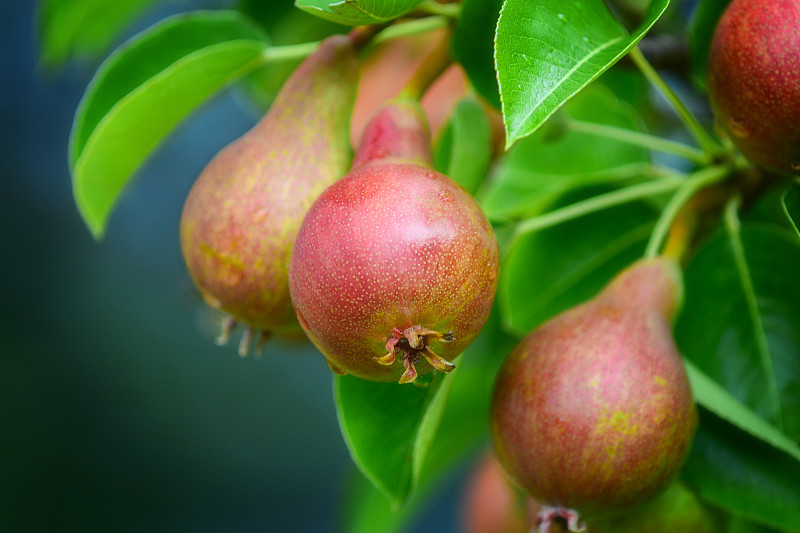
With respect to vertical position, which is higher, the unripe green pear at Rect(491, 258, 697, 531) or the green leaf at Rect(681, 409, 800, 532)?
the unripe green pear at Rect(491, 258, 697, 531)

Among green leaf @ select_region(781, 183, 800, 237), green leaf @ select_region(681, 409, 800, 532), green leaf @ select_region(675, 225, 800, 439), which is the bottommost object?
green leaf @ select_region(681, 409, 800, 532)

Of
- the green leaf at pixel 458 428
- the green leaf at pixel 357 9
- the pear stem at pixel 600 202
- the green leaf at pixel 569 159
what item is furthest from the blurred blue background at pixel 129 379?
the green leaf at pixel 357 9

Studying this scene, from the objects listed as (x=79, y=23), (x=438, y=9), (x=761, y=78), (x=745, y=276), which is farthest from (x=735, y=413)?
(x=79, y=23)

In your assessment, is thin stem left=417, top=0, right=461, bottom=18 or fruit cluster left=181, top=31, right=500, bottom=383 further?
thin stem left=417, top=0, right=461, bottom=18

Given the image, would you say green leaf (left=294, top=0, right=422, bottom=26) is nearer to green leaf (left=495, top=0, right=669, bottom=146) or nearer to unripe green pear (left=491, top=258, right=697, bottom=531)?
green leaf (left=495, top=0, right=669, bottom=146)

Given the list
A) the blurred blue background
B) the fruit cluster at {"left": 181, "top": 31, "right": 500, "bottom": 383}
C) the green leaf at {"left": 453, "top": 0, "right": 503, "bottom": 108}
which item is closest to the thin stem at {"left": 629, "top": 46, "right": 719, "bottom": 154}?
the green leaf at {"left": 453, "top": 0, "right": 503, "bottom": 108}

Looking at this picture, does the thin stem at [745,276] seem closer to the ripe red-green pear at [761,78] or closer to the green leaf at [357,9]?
the ripe red-green pear at [761,78]

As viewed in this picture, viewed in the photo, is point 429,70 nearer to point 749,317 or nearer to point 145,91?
point 145,91

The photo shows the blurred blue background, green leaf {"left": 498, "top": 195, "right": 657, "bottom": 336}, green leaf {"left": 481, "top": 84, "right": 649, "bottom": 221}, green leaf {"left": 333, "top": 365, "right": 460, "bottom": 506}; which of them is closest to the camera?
green leaf {"left": 333, "top": 365, "right": 460, "bottom": 506}
